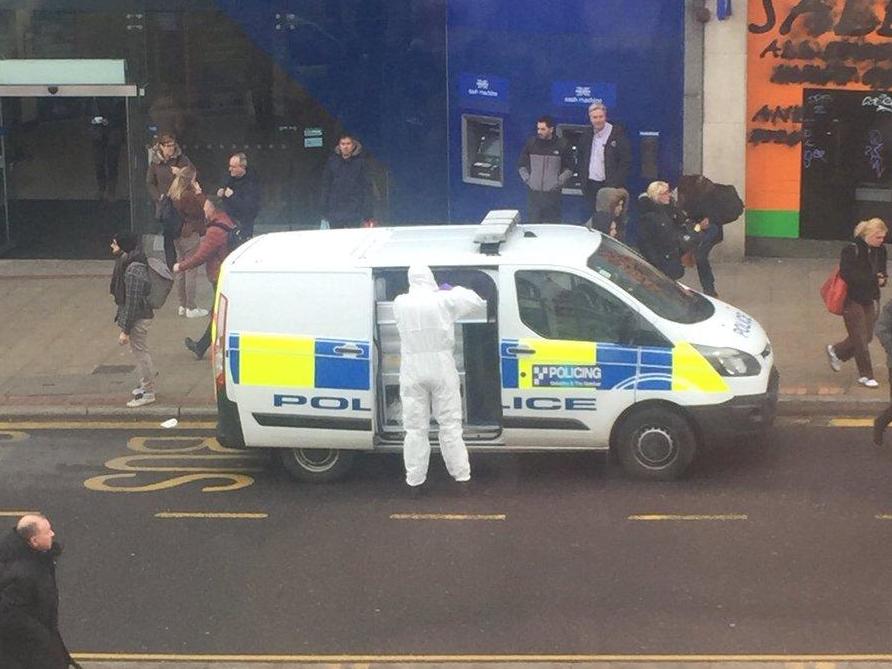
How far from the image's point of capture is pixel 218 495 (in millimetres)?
11547

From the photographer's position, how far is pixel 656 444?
1137cm

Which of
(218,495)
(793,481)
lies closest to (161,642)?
(218,495)

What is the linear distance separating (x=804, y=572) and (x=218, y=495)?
14.0 ft

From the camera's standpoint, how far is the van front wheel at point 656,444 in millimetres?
11305

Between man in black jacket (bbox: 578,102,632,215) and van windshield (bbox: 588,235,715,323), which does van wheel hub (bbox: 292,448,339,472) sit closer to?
van windshield (bbox: 588,235,715,323)

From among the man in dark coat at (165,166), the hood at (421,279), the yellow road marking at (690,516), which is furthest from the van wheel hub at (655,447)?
the man in dark coat at (165,166)

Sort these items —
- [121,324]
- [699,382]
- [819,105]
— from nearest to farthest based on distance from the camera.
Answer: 1. [699,382]
2. [121,324]
3. [819,105]

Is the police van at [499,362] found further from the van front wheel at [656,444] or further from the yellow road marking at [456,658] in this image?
the yellow road marking at [456,658]

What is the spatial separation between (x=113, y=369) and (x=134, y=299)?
1653mm

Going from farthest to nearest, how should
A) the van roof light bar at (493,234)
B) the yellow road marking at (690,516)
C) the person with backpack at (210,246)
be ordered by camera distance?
the person with backpack at (210,246) → the van roof light bar at (493,234) → the yellow road marking at (690,516)

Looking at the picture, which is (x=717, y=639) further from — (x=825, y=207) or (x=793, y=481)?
(x=825, y=207)

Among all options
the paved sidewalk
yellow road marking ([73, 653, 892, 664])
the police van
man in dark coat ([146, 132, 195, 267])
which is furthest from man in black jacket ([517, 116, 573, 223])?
yellow road marking ([73, 653, 892, 664])

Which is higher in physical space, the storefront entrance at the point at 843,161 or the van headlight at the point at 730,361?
the storefront entrance at the point at 843,161

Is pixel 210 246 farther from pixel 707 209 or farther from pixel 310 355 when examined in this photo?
pixel 707 209
